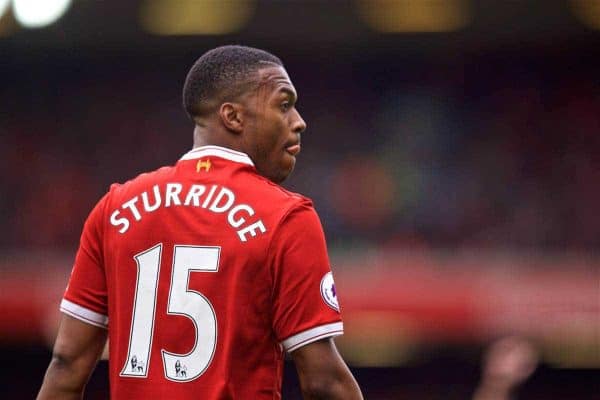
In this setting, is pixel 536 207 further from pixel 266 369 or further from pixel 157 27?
pixel 266 369

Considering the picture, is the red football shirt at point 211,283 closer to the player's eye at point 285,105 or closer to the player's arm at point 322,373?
the player's arm at point 322,373

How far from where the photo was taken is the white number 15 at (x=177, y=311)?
9.34 ft

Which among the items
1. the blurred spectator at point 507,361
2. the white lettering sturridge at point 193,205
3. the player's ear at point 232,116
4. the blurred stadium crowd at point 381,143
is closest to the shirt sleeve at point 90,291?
the white lettering sturridge at point 193,205

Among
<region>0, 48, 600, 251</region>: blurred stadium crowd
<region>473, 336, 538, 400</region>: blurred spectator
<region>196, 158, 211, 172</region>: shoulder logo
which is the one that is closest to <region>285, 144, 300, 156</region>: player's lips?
<region>196, 158, 211, 172</region>: shoulder logo

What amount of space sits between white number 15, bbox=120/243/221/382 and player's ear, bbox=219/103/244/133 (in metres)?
0.35

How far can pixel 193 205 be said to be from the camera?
2910 mm

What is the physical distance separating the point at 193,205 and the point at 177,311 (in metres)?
0.26

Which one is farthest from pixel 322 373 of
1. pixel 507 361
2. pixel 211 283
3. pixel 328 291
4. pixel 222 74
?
pixel 507 361

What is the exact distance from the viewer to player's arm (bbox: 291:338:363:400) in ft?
9.21

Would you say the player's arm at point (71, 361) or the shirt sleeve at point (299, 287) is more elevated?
the shirt sleeve at point (299, 287)

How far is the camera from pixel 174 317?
2.88 m

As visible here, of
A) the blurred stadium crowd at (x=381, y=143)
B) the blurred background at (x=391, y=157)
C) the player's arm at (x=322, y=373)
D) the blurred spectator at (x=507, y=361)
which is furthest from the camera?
the blurred stadium crowd at (x=381, y=143)

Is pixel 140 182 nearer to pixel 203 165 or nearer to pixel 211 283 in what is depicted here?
pixel 203 165

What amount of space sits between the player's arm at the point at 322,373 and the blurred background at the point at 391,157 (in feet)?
25.2
